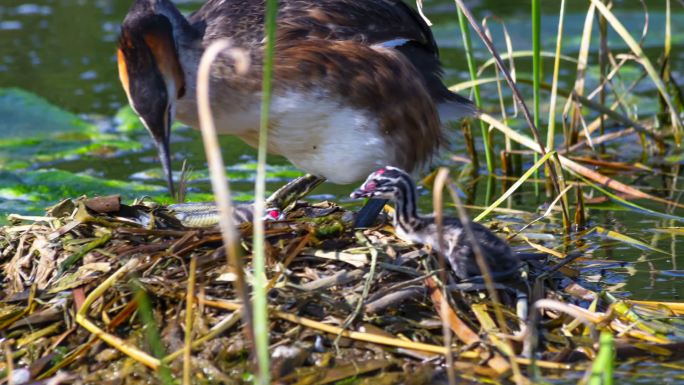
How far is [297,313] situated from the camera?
4.81m

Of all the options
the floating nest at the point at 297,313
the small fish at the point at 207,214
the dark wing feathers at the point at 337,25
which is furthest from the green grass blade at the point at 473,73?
the floating nest at the point at 297,313

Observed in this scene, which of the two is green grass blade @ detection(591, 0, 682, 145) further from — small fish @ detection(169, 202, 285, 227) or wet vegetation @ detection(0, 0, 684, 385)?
small fish @ detection(169, 202, 285, 227)

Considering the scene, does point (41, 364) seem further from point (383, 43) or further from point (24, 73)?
point (24, 73)

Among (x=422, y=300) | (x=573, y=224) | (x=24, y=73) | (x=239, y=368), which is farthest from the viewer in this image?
(x=24, y=73)

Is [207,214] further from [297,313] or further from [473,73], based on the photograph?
[473,73]

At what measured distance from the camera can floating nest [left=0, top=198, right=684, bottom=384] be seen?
4590 millimetres

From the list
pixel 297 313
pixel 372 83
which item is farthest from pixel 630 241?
pixel 297 313

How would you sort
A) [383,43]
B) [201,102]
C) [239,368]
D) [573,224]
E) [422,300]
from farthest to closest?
[573,224] → [383,43] → [422,300] → [239,368] → [201,102]

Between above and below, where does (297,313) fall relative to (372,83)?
below

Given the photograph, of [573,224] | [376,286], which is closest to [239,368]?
[376,286]

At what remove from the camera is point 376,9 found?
6160mm

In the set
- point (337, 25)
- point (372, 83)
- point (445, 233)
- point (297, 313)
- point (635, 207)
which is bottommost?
point (635, 207)

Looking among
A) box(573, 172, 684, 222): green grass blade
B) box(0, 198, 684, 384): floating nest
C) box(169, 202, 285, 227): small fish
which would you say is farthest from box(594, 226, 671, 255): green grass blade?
box(169, 202, 285, 227): small fish

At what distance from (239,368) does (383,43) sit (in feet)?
7.12
